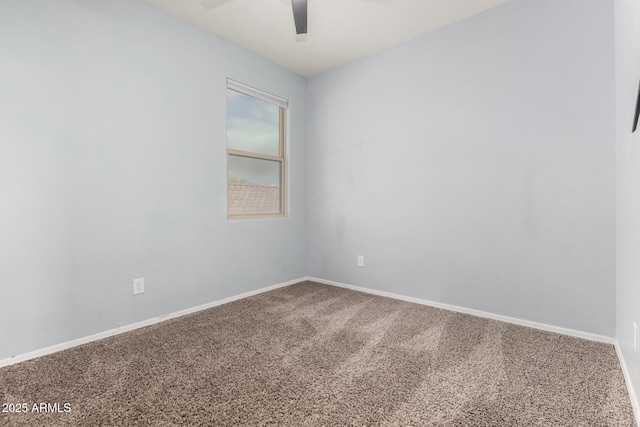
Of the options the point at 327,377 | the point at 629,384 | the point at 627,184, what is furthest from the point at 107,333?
the point at 627,184

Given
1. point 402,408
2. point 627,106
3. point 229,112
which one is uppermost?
point 229,112

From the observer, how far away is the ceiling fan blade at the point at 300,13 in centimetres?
180

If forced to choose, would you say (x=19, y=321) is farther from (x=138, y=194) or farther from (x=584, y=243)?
(x=584, y=243)

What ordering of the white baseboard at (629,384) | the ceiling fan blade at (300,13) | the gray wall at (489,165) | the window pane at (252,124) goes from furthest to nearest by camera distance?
the window pane at (252,124)
the gray wall at (489,165)
the ceiling fan blade at (300,13)
the white baseboard at (629,384)

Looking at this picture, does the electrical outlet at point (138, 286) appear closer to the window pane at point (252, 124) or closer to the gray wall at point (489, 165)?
the window pane at point (252, 124)

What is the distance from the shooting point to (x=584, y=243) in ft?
6.89

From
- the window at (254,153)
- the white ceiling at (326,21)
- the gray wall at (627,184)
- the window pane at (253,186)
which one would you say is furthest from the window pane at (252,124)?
the gray wall at (627,184)

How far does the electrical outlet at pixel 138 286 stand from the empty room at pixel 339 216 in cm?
2

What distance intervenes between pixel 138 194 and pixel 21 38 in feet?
3.52

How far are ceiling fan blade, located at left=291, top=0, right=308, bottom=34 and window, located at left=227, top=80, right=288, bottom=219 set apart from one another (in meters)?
1.16

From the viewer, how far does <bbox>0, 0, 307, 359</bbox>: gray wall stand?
181 cm

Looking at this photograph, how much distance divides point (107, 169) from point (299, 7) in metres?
1.64

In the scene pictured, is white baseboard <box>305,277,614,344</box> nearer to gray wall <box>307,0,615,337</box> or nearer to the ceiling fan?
gray wall <box>307,0,615,337</box>

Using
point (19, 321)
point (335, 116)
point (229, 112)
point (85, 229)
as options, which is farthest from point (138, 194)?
point (335, 116)
